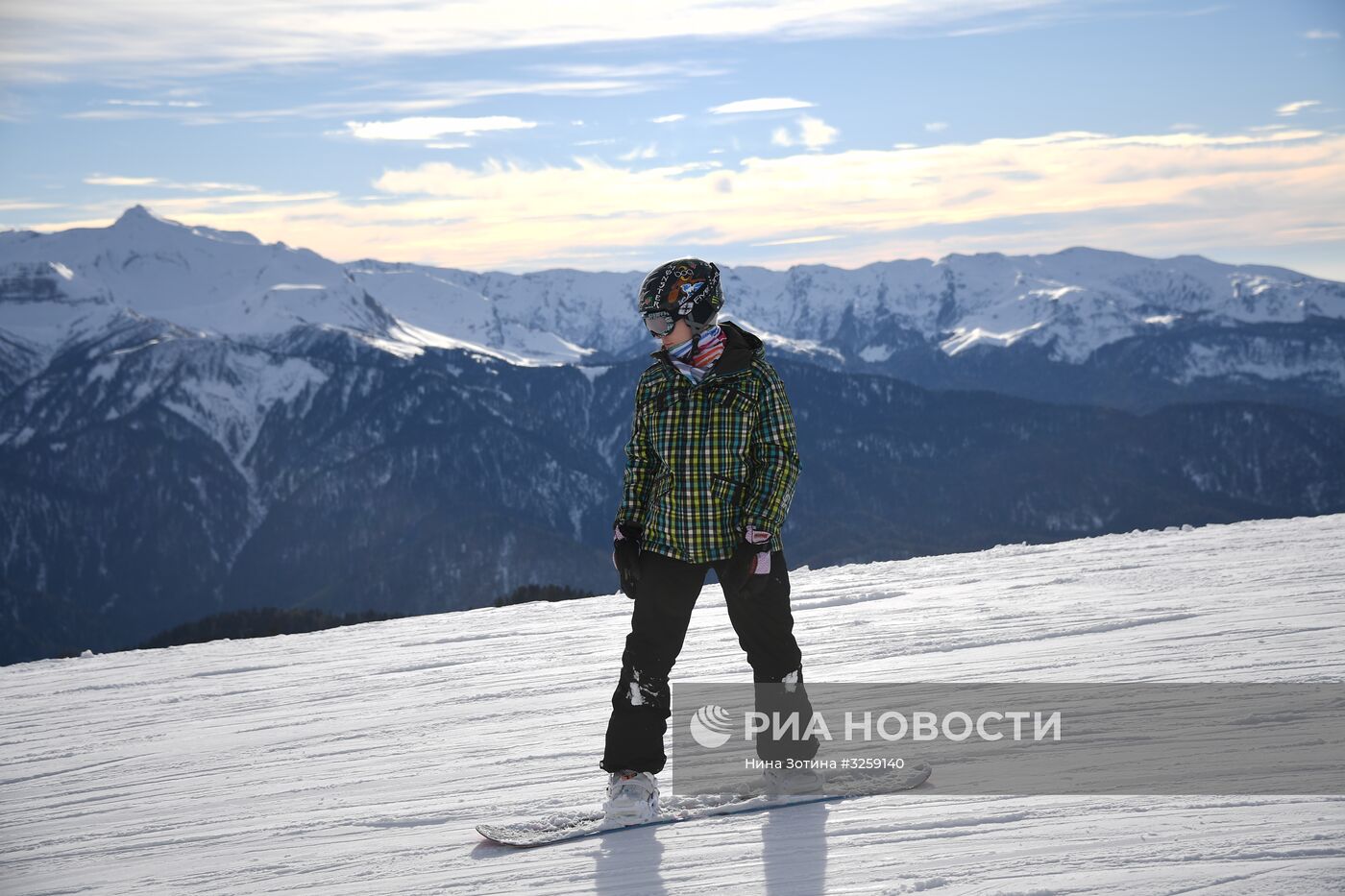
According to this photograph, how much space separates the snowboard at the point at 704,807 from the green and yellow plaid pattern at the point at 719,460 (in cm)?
99

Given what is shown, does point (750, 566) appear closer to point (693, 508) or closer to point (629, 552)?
point (693, 508)

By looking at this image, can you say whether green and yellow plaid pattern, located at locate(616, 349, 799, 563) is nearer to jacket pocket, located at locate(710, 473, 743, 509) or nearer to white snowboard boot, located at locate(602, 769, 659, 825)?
jacket pocket, located at locate(710, 473, 743, 509)

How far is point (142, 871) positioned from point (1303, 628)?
6.34 metres

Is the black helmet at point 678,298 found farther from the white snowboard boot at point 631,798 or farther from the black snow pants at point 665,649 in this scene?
the white snowboard boot at point 631,798

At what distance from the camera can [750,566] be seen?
461 centimetres

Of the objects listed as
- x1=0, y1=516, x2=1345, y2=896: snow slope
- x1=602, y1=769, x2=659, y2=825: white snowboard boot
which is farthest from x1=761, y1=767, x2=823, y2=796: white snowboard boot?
x1=602, y1=769, x2=659, y2=825: white snowboard boot

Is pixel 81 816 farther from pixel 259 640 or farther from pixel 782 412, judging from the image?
pixel 259 640

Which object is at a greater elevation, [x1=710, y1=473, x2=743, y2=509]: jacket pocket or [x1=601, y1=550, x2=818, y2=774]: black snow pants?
[x1=710, y1=473, x2=743, y2=509]: jacket pocket

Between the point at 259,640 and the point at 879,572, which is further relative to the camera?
the point at 879,572

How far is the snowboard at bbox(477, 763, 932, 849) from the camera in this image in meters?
4.47

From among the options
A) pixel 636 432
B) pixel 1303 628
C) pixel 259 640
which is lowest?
pixel 259 640

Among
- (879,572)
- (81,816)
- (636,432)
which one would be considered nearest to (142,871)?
(81,816)

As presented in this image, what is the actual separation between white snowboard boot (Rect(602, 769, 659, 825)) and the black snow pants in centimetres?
4

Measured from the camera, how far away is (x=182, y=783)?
598 cm
